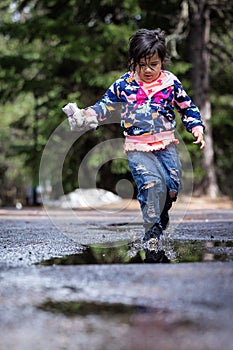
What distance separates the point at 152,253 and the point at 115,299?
148 centimetres

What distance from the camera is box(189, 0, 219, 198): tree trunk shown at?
15008 millimetres

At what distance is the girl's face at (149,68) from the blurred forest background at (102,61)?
31.2 feet

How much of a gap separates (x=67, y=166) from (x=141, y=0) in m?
4.22

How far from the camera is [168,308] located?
7.47 ft

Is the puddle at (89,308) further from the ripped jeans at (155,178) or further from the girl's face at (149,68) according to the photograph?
the girl's face at (149,68)

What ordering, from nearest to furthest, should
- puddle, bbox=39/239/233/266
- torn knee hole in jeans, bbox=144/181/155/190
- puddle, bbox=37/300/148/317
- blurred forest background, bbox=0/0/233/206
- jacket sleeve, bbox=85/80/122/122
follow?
puddle, bbox=37/300/148/317
puddle, bbox=39/239/233/266
torn knee hole in jeans, bbox=144/181/155/190
jacket sleeve, bbox=85/80/122/122
blurred forest background, bbox=0/0/233/206

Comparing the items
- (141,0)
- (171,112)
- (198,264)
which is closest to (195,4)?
(141,0)

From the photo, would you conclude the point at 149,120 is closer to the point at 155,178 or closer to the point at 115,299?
the point at 155,178

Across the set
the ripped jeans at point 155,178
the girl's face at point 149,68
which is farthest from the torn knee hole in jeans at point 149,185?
the girl's face at point 149,68

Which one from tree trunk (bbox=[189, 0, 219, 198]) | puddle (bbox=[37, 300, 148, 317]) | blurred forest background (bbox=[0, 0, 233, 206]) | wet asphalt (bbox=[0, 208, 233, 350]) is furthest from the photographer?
tree trunk (bbox=[189, 0, 219, 198])

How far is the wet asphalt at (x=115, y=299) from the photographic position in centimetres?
188

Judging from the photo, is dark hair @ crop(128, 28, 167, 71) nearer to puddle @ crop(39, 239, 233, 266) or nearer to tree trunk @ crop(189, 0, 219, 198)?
puddle @ crop(39, 239, 233, 266)

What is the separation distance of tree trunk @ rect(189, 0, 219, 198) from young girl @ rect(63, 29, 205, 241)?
1007 centimetres

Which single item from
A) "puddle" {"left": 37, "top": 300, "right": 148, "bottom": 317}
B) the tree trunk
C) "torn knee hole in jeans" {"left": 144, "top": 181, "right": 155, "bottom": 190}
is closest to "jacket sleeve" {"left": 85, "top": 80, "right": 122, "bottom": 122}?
"torn knee hole in jeans" {"left": 144, "top": 181, "right": 155, "bottom": 190}
